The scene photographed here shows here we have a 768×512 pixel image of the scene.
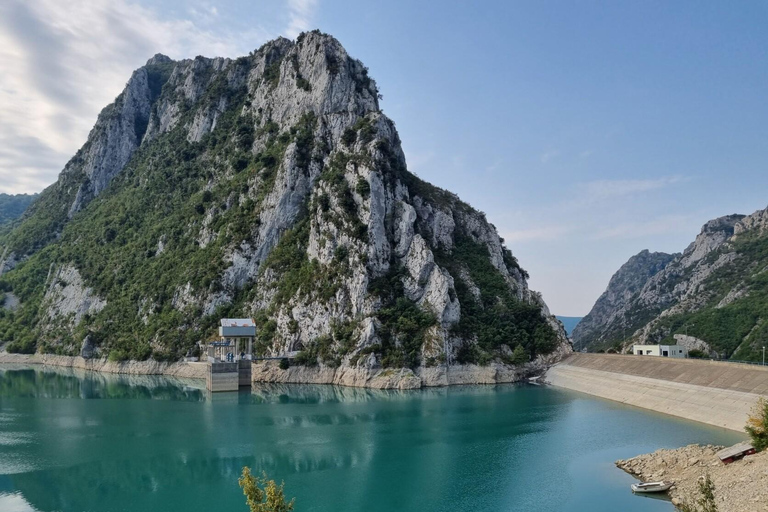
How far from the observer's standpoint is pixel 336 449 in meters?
49.3

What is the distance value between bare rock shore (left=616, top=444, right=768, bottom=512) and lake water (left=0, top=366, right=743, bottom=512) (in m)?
1.62

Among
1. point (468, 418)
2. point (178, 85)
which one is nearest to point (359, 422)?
point (468, 418)

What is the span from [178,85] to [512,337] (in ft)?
453

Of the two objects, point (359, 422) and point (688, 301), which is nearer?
point (359, 422)

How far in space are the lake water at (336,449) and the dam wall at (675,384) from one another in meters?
2.86

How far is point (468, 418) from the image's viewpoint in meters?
63.2

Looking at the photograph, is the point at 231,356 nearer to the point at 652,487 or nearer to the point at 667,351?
the point at 667,351

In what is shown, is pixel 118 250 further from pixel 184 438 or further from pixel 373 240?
pixel 184 438

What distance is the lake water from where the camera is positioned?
36.3m

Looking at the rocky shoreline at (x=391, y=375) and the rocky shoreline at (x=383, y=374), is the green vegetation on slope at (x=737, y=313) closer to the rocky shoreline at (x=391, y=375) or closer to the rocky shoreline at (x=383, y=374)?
the rocky shoreline at (x=383, y=374)

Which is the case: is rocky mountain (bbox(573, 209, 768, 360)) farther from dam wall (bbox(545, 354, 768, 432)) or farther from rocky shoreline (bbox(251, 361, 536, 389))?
rocky shoreline (bbox(251, 361, 536, 389))

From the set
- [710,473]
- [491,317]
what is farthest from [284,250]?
[710,473]

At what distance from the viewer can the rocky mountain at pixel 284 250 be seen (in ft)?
317

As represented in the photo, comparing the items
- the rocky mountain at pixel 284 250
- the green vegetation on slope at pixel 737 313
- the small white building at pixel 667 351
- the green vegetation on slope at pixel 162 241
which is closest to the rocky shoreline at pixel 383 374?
the rocky mountain at pixel 284 250
